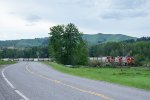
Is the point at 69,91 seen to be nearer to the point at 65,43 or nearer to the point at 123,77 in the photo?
the point at 123,77

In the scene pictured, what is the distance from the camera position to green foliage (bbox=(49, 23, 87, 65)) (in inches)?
5492

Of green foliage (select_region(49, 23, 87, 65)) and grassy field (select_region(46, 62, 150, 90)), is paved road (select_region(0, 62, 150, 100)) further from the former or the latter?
green foliage (select_region(49, 23, 87, 65))

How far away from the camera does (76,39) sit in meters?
145

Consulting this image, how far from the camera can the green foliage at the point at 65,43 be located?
13950cm

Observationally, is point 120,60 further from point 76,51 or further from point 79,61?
point 79,61

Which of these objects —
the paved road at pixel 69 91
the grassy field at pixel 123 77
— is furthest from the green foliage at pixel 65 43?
the paved road at pixel 69 91

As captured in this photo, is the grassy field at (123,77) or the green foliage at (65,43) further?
the green foliage at (65,43)

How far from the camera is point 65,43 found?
467ft

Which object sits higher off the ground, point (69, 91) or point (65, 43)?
point (65, 43)

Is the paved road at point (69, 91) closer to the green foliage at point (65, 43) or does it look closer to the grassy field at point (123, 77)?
the grassy field at point (123, 77)

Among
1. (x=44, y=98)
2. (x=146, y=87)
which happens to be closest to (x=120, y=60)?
(x=146, y=87)

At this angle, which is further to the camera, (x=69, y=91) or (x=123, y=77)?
(x=123, y=77)

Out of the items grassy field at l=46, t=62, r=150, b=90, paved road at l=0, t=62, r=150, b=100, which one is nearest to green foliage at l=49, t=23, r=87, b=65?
grassy field at l=46, t=62, r=150, b=90

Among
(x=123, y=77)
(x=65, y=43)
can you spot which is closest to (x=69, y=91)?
(x=123, y=77)
